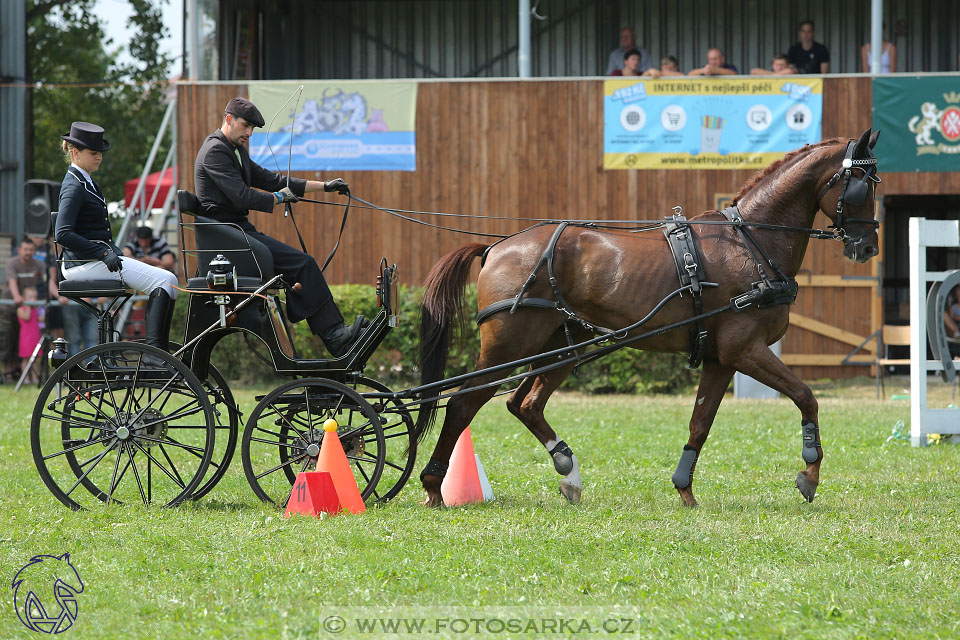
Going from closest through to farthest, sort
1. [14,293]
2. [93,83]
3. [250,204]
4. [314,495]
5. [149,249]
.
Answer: [314,495], [250,204], [149,249], [14,293], [93,83]

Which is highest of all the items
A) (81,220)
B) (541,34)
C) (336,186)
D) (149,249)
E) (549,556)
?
(541,34)

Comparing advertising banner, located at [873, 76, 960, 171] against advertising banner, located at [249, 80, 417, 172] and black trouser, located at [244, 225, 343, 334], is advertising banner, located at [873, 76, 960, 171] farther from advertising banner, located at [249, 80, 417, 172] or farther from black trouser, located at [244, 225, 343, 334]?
black trouser, located at [244, 225, 343, 334]

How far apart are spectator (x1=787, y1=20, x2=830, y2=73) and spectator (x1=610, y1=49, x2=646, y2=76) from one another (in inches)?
91.4

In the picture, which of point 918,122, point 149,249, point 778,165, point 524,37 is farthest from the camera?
point 524,37

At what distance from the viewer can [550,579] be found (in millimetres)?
4645

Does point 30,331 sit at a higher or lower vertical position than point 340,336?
lower

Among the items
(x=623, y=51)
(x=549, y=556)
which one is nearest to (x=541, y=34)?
(x=623, y=51)

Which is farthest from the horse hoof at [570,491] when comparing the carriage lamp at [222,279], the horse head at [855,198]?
the carriage lamp at [222,279]

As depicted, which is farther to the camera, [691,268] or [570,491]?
[570,491]

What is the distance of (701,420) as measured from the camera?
6.43m

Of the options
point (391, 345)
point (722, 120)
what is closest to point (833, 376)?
point (722, 120)

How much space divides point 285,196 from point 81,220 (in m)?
1.23

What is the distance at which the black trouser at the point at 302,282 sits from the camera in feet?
20.5

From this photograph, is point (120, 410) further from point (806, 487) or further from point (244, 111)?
point (806, 487)
